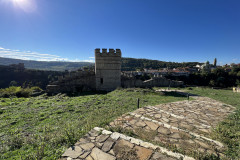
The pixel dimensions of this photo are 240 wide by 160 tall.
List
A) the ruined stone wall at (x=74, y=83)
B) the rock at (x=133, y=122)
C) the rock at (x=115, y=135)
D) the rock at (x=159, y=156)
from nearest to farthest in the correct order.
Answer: the rock at (x=159, y=156) < the rock at (x=115, y=135) < the rock at (x=133, y=122) < the ruined stone wall at (x=74, y=83)

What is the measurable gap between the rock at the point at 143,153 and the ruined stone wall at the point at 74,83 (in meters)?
11.3

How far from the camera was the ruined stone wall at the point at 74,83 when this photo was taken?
39.7 ft

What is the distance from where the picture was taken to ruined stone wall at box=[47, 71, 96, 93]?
39.7 feet

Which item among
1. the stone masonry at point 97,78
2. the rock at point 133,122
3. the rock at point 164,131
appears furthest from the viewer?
the stone masonry at point 97,78

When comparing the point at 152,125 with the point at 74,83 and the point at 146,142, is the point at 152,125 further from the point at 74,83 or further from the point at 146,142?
the point at 74,83

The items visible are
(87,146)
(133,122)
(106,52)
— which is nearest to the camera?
(87,146)

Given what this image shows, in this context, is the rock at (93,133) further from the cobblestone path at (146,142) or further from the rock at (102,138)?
the rock at (102,138)

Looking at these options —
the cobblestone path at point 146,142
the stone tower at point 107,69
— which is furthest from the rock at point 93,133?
the stone tower at point 107,69

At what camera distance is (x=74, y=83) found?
12.7 metres

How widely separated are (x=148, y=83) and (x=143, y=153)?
51.8ft

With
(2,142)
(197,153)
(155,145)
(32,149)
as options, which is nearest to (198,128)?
(197,153)

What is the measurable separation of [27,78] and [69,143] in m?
55.8

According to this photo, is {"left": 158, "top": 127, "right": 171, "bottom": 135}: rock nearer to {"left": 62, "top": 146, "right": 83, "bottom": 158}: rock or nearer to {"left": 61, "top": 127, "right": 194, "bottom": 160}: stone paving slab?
{"left": 61, "top": 127, "right": 194, "bottom": 160}: stone paving slab

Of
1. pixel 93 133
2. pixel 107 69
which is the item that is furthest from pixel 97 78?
pixel 93 133
